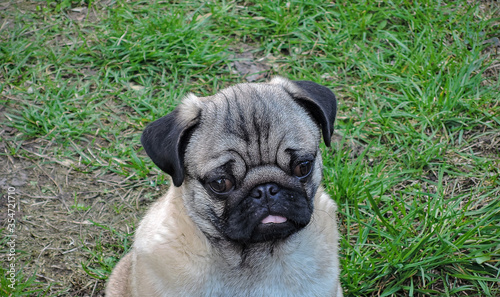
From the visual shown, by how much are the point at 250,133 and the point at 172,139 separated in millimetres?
500

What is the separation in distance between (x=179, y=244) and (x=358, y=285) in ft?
5.44

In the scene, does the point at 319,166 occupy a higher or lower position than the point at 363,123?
higher

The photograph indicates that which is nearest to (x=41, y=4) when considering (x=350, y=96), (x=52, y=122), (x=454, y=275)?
(x=52, y=122)

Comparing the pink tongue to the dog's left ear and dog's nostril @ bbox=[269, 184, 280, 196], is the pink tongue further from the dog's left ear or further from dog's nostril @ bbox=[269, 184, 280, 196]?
the dog's left ear

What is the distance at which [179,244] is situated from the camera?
3.76 meters

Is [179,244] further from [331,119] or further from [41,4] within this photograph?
[41,4]

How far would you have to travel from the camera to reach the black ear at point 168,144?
358 cm

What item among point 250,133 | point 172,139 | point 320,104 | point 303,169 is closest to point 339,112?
point 320,104

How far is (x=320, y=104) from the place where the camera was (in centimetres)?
384

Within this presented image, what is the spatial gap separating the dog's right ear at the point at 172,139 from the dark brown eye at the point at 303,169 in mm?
738

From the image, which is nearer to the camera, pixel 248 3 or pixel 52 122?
pixel 52 122

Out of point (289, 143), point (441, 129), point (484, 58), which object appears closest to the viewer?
point (289, 143)

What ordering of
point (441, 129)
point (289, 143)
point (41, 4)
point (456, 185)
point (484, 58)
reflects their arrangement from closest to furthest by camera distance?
1. point (289, 143)
2. point (456, 185)
3. point (441, 129)
4. point (484, 58)
5. point (41, 4)

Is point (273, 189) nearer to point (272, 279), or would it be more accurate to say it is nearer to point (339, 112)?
point (272, 279)
